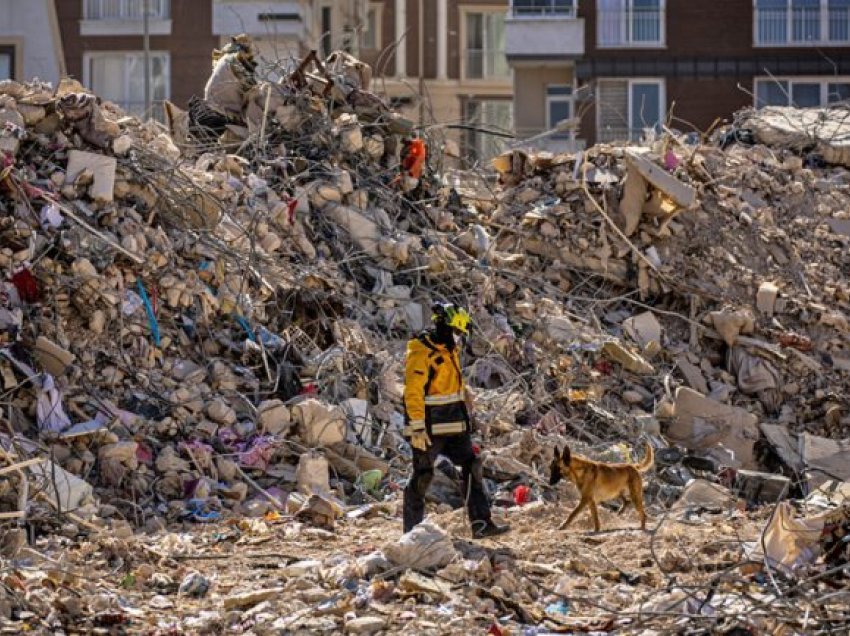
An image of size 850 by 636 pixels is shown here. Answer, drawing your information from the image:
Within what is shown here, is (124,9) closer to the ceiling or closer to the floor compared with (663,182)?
closer to the ceiling

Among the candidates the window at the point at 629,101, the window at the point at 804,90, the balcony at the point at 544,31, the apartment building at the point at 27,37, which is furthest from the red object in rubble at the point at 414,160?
the apartment building at the point at 27,37

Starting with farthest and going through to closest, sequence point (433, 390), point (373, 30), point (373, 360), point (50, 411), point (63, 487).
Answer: point (373, 30)
point (373, 360)
point (50, 411)
point (63, 487)
point (433, 390)

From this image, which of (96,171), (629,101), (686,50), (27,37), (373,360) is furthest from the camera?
(27,37)

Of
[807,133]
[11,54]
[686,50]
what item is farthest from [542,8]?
[807,133]

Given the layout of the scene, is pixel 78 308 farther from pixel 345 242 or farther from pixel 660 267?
pixel 660 267

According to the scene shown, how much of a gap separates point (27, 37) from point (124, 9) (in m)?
2.38

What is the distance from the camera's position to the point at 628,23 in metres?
37.3

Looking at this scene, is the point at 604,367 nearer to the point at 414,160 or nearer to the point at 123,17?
the point at 414,160

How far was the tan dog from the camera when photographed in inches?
440

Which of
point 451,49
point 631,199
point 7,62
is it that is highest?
point 451,49

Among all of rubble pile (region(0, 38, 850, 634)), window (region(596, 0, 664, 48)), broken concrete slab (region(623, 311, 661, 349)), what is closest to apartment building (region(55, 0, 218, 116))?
window (region(596, 0, 664, 48))

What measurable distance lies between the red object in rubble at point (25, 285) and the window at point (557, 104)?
2585 cm

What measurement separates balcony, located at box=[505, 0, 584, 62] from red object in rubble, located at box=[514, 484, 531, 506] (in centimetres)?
2517

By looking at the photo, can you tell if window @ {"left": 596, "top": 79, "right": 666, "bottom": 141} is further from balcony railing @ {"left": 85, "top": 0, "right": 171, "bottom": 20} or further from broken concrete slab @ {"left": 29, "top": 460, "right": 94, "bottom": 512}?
broken concrete slab @ {"left": 29, "top": 460, "right": 94, "bottom": 512}
